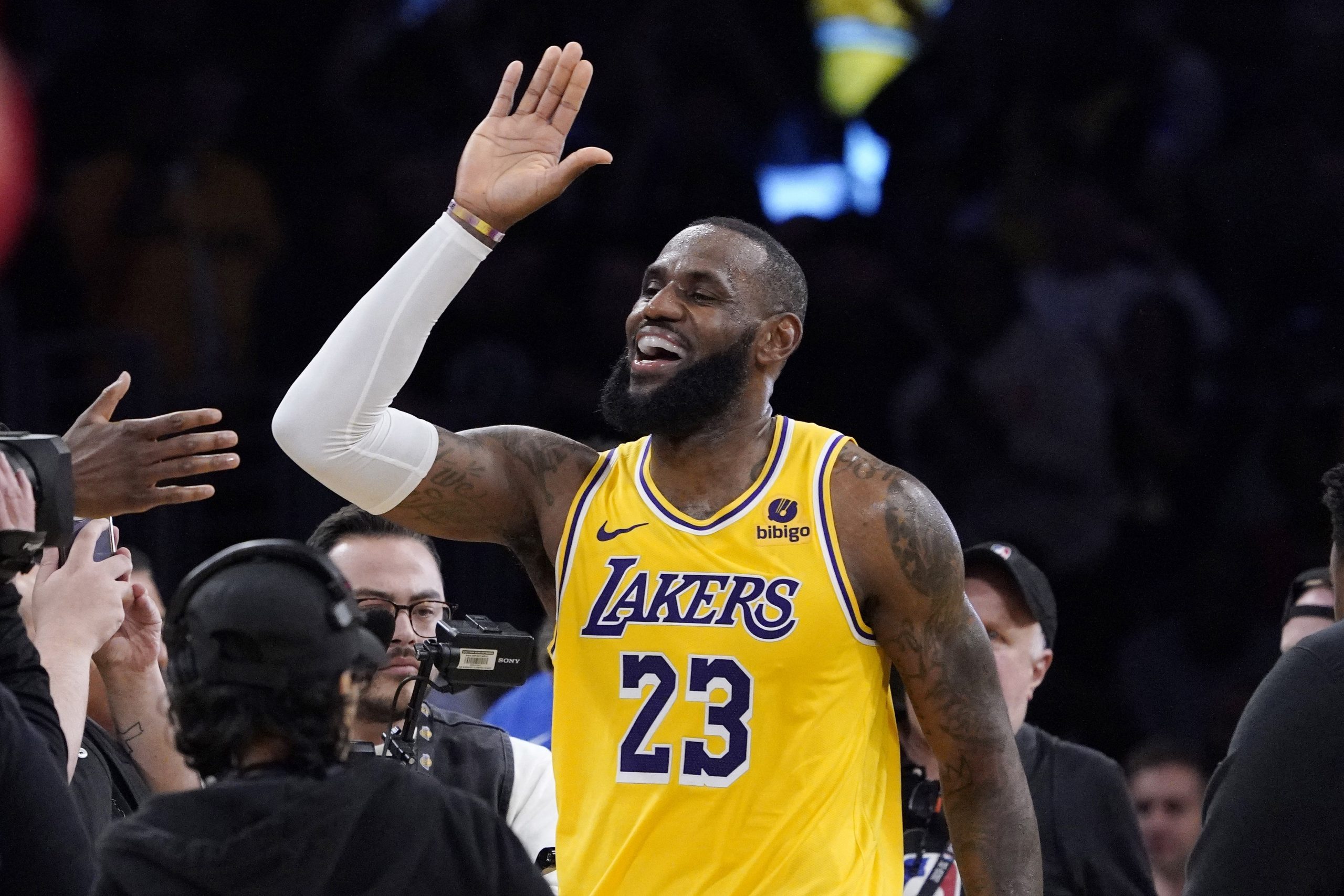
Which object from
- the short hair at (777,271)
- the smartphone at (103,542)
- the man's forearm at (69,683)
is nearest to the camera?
the man's forearm at (69,683)

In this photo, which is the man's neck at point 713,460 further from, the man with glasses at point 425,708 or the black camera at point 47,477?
the black camera at point 47,477

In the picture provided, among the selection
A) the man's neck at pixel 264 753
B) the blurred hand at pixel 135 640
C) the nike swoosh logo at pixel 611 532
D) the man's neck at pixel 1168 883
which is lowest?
the man's neck at pixel 1168 883

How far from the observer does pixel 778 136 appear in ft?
25.5

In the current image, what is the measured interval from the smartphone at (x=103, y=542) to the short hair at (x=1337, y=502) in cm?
203

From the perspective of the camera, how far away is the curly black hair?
2.14 meters

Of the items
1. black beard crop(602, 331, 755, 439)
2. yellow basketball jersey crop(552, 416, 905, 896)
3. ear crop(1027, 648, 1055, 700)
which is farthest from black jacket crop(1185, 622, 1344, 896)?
ear crop(1027, 648, 1055, 700)

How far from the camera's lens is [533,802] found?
356 centimetres

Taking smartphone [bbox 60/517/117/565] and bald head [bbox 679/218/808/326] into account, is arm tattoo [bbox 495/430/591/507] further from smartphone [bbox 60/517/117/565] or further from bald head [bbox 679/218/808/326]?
smartphone [bbox 60/517/117/565]

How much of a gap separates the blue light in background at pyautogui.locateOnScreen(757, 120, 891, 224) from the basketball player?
4.42 m

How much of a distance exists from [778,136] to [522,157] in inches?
182

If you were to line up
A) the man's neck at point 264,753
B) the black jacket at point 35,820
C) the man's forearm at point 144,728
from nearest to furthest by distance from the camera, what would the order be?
the man's neck at point 264,753 < the black jacket at point 35,820 < the man's forearm at point 144,728

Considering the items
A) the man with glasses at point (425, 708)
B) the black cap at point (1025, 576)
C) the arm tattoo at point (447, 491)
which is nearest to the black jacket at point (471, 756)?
the man with glasses at point (425, 708)

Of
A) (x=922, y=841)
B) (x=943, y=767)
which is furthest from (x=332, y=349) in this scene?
(x=922, y=841)

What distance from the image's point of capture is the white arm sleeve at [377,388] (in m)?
3.07
